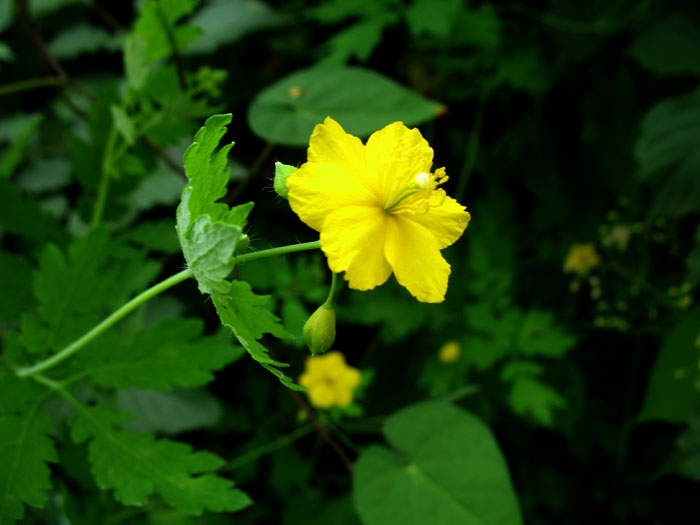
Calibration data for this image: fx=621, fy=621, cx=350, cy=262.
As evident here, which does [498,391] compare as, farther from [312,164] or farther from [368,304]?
[312,164]

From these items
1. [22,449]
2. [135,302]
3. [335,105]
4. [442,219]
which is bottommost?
[22,449]

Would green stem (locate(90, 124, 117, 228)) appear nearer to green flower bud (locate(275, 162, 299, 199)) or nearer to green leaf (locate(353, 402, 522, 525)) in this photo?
green flower bud (locate(275, 162, 299, 199))

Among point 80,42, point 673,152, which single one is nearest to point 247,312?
point 673,152

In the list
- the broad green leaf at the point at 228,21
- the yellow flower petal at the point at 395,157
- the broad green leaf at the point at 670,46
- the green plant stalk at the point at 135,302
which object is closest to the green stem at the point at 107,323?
the green plant stalk at the point at 135,302

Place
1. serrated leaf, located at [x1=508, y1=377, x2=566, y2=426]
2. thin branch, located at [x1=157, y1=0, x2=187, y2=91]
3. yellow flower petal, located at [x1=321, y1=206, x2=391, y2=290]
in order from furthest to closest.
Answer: serrated leaf, located at [x1=508, y1=377, x2=566, y2=426] < thin branch, located at [x1=157, y1=0, x2=187, y2=91] < yellow flower petal, located at [x1=321, y1=206, x2=391, y2=290]

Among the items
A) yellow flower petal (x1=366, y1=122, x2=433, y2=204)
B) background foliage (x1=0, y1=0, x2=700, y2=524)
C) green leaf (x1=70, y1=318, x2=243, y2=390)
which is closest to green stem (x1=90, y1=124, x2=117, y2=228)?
background foliage (x1=0, y1=0, x2=700, y2=524)

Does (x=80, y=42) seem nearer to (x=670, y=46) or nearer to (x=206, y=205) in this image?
(x=206, y=205)

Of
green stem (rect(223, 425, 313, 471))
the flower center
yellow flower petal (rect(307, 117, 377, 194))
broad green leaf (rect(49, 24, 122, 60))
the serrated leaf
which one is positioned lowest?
green stem (rect(223, 425, 313, 471))
